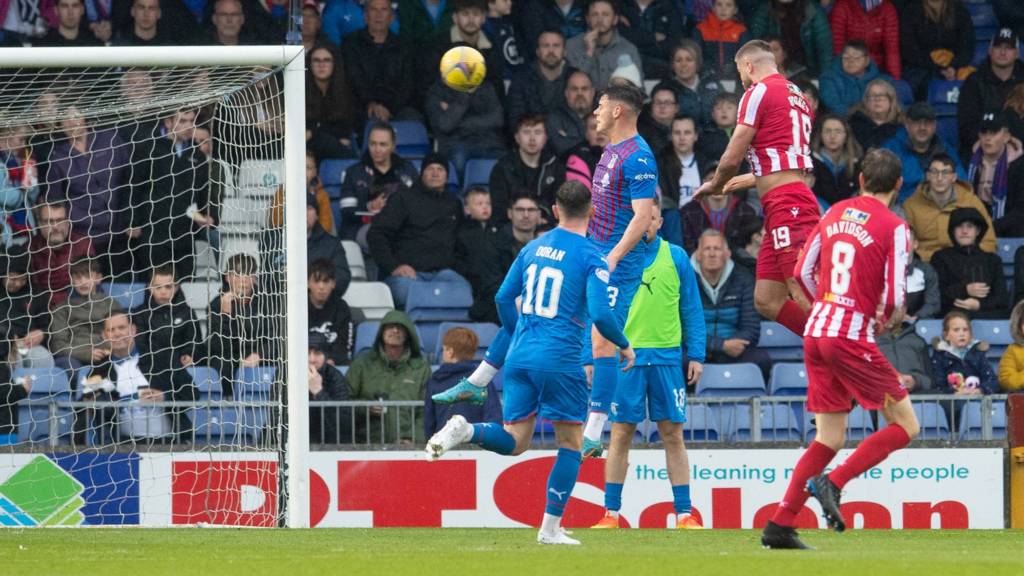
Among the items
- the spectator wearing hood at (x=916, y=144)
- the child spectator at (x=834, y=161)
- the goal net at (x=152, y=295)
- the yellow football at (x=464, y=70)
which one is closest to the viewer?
the goal net at (x=152, y=295)

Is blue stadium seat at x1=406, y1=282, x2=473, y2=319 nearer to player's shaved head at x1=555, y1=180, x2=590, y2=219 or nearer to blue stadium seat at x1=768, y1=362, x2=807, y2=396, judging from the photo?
blue stadium seat at x1=768, y1=362, x2=807, y2=396

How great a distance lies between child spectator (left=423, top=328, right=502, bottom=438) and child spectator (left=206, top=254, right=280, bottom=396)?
4.15 ft

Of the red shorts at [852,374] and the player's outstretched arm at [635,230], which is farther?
the player's outstretched arm at [635,230]

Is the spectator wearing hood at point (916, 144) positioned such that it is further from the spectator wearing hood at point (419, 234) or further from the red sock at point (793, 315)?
the red sock at point (793, 315)

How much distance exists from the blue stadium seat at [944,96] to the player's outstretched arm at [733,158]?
9.75 metres

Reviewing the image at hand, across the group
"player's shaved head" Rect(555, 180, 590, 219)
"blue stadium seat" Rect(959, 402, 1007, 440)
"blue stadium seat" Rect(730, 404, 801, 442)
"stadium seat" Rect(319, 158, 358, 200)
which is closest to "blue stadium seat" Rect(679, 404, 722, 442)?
"blue stadium seat" Rect(730, 404, 801, 442)

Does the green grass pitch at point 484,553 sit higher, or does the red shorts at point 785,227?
the red shorts at point 785,227

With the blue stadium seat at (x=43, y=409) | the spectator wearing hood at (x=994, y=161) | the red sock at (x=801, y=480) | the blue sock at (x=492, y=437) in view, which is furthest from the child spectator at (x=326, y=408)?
the spectator wearing hood at (x=994, y=161)

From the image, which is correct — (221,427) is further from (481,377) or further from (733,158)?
(733,158)

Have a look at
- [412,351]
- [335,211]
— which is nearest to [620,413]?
[412,351]

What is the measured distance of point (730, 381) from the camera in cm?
1416

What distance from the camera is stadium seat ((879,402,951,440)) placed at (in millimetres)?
12992

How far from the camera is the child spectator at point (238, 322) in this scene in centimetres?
1228

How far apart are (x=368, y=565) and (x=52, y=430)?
5.79 meters
